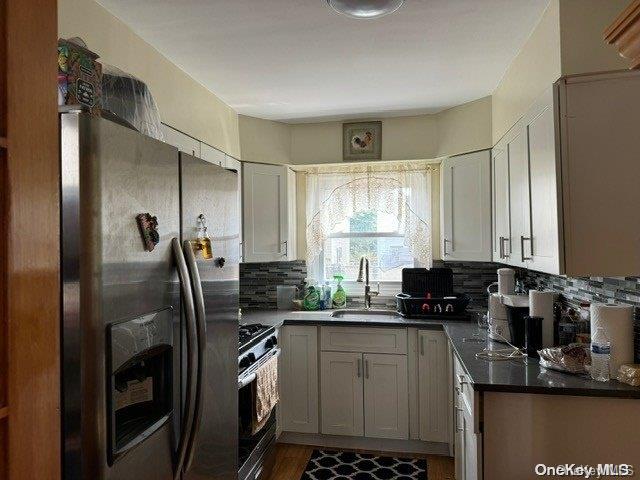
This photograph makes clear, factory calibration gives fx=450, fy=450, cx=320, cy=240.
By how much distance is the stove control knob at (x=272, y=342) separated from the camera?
265cm

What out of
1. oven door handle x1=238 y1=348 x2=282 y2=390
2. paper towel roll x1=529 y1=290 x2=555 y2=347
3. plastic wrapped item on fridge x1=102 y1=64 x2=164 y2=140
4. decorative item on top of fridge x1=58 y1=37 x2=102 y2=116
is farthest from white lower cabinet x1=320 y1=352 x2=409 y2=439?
decorative item on top of fridge x1=58 y1=37 x2=102 y2=116

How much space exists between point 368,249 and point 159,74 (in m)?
2.12

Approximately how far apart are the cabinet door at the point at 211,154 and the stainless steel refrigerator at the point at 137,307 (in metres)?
1.15

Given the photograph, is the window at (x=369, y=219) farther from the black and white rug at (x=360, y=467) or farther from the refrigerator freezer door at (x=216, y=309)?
the refrigerator freezer door at (x=216, y=309)

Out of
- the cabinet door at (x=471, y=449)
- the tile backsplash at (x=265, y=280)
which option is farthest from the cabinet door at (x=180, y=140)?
the cabinet door at (x=471, y=449)

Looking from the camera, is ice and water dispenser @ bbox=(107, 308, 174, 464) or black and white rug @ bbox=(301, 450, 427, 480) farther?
black and white rug @ bbox=(301, 450, 427, 480)

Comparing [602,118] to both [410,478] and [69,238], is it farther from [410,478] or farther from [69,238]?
[410,478]

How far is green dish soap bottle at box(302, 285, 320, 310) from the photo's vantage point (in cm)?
355

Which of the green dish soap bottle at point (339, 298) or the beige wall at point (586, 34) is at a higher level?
the beige wall at point (586, 34)

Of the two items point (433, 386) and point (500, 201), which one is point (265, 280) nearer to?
point (433, 386)

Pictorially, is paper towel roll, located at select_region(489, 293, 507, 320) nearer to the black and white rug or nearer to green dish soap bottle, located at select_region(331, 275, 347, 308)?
the black and white rug

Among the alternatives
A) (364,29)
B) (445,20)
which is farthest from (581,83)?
(364,29)

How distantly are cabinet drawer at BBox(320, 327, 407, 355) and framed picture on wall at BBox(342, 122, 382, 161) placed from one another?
4.27 feet

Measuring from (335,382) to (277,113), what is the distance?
1957mm
